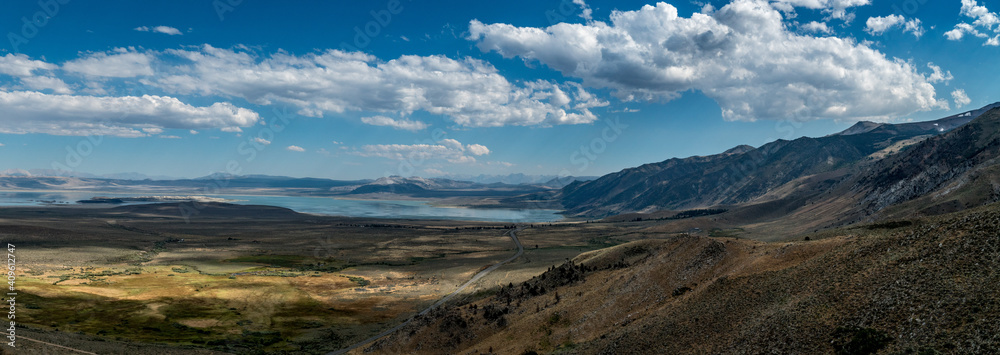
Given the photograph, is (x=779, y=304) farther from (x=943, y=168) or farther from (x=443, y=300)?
(x=943, y=168)

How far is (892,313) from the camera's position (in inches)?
814

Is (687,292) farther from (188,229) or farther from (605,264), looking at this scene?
(188,229)

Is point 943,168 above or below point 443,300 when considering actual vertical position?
above

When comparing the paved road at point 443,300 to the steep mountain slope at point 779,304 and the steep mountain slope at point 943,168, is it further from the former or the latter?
the steep mountain slope at point 943,168

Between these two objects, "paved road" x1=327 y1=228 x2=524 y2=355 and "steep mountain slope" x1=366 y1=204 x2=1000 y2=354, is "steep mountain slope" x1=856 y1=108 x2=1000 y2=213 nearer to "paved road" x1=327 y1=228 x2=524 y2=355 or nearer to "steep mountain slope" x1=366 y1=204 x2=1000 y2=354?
"steep mountain slope" x1=366 y1=204 x2=1000 y2=354

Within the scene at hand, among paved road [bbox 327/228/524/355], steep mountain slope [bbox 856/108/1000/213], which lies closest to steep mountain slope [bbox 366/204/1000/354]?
paved road [bbox 327/228/524/355]

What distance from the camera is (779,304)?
83.9 feet

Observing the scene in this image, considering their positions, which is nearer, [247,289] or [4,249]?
[247,289]

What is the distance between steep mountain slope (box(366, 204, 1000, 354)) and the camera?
19.6 m

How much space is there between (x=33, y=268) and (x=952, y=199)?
162m

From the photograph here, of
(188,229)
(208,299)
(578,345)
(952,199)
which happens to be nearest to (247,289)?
(208,299)

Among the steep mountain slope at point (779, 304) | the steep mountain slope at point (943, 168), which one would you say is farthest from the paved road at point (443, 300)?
the steep mountain slope at point (943, 168)

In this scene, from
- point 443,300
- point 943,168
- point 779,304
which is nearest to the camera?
point 779,304

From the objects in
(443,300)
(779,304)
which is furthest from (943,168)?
(779,304)
